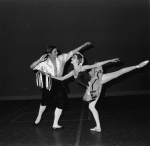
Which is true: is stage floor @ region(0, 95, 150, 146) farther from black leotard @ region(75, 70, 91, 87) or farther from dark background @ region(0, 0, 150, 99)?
dark background @ region(0, 0, 150, 99)

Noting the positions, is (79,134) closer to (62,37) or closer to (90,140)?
(90,140)

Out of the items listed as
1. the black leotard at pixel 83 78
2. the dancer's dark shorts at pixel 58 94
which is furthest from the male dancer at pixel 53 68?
the black leotard at pixel 83 78

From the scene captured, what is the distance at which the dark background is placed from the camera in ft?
25.5

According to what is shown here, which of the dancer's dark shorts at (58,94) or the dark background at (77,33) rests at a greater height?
the dark background at (77,33)

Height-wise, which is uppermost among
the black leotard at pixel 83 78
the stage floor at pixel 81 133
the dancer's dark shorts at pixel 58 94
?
the black leotard at pixel 83 78

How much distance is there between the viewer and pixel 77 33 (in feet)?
25.8

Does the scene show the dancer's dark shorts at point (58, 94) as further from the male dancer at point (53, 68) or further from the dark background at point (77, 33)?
the dark background at point (77, 33)

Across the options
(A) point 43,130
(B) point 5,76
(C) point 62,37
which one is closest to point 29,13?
(C) point 62,37

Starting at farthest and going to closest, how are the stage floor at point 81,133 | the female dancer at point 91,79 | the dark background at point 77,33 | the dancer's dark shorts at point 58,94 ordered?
1. the dark background at point 77,33
2. the dancer's dark shorts at point 58,94
3. the female dancer at point 91,79
4. the stage floor at point 81,133

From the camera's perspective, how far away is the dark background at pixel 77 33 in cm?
778

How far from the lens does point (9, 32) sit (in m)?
7.93

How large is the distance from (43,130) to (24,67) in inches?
193

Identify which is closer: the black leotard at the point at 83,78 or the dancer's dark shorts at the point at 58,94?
the black leotard at the point at 83,78

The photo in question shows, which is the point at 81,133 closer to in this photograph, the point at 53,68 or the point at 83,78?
the point at 83,78
